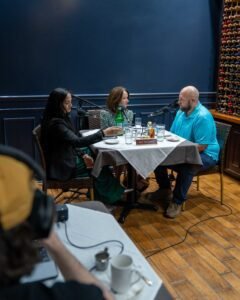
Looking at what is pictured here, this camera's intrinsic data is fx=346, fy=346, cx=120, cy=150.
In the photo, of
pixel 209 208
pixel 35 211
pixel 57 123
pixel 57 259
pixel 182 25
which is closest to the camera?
pixel 35 211

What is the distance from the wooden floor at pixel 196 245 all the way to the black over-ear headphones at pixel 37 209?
64.9 inches

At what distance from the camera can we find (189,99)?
129 inches

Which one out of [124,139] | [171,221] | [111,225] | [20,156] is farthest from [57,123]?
[20,156]

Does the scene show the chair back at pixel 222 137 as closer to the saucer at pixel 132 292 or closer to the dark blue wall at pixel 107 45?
the dark blue wall at pixel 107 45

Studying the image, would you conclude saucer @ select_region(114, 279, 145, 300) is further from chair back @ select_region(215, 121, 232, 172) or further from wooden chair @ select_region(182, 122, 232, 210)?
chair back @ select_region(215, 121, 232, 172)

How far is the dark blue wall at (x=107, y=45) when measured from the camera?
3775 mm

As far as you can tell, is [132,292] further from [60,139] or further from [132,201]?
[132,201]

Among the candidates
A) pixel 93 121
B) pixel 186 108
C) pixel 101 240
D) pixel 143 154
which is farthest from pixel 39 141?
pixel 101 240

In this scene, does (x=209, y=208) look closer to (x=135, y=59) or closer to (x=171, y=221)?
(x=171, y=221)

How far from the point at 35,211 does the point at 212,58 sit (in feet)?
14.4

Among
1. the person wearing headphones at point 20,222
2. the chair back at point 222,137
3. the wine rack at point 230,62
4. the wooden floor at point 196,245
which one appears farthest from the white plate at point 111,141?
the person wearing headphones at point 20,222

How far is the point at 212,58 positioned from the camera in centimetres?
461

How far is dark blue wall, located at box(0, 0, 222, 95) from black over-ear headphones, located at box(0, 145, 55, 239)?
3.37 metres

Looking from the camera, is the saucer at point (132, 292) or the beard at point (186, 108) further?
the beard at point (186, 108)
